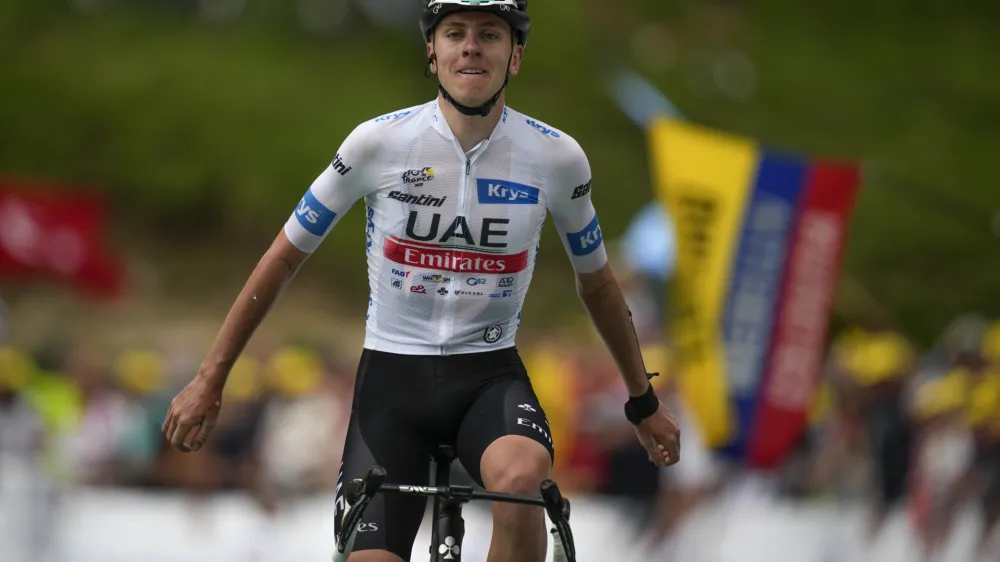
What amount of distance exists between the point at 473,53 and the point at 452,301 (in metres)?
0.94

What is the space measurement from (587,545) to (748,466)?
212 cm

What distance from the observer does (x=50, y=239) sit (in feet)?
99.7

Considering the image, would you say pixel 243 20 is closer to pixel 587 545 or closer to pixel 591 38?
pixel 591 38

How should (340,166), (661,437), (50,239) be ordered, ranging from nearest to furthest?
1. (340,166)
2. (661,437)
3. (50,239)

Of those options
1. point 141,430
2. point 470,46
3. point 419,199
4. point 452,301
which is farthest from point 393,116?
point 141,430

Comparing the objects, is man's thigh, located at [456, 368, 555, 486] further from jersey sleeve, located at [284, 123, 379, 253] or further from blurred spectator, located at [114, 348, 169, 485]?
blurred spectator, located at [114, 348, 169, 485]

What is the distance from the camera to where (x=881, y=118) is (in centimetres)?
3959

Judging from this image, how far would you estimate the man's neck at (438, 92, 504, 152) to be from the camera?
20.5 ft

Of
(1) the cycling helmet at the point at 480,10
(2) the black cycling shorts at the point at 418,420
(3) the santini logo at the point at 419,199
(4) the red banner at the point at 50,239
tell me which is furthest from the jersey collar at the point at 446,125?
(4) the red banner at the point at 50,239

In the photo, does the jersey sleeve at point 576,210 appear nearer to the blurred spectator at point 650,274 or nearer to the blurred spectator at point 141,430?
the blurred spectator at point 650,274

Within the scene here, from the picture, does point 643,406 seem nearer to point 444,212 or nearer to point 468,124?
point 444,212

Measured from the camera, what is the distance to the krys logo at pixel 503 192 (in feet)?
20.4

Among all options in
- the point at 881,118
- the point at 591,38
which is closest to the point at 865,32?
the point at 881,118

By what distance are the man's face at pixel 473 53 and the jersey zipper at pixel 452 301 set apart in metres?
0.27
